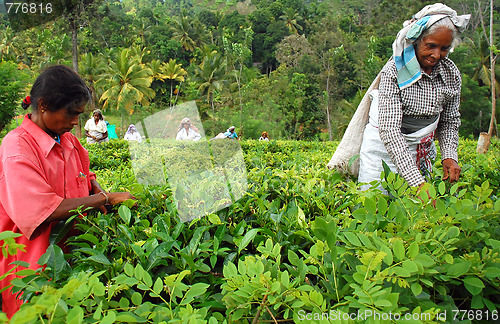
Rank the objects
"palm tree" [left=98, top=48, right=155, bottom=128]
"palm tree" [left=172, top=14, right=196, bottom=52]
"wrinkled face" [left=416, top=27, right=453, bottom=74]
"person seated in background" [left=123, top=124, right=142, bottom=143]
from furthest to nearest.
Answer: "palm tree" [left=172, top=14, right=196, bottom=52], "palm tree" [left=98, top=48, right=155, bottom=128], "person seated in background" [left=123, top=124, right=142, bottom=143], "wrinkled face" [left=416, top=27, right=453, bottom=74]

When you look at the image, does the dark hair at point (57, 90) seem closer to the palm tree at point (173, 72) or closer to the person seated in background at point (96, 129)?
the person seated in background at point (96, 129)

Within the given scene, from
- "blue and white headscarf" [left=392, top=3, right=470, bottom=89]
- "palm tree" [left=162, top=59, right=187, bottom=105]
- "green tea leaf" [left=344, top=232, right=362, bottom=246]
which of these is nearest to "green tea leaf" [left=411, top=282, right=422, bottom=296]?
"green tea leaf" [left=344, top=232, right=362, bottom=246]

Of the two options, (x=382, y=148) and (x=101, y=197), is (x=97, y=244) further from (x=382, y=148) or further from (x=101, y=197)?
(x=382, y=148)

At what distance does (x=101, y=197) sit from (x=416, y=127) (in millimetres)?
1749

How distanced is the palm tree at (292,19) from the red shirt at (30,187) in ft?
169

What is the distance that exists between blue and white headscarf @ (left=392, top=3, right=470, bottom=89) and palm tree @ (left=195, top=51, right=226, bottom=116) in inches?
1186

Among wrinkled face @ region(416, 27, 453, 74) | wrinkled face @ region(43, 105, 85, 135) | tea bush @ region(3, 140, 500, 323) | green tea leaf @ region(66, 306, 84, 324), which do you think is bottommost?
tea bush @ region(3, 140, 500, 323)

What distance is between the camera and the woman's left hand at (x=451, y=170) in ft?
6.53

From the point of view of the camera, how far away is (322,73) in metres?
32.1

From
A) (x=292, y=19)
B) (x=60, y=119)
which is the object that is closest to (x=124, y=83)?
(x=60, y=119)

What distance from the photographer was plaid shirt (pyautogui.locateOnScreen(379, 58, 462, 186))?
1.92 metres

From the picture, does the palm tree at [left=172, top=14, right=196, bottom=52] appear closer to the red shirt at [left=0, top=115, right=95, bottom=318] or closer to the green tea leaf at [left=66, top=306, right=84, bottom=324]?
the red shirt at [left=0, top=115, right=95, bottom=318]

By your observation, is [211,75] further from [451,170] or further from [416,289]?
[416,289]

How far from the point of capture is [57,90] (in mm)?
1637
